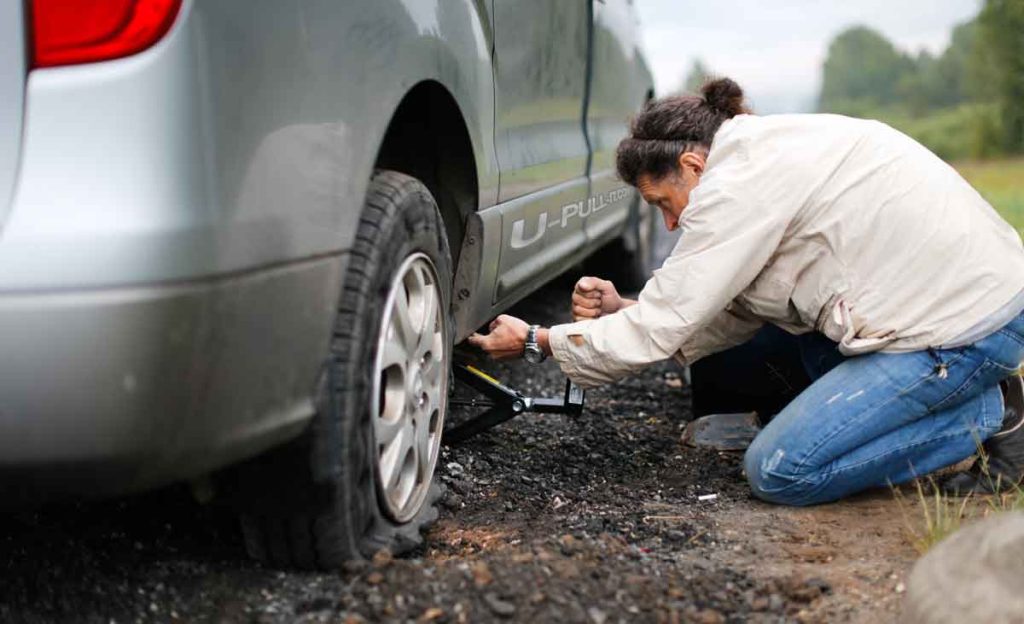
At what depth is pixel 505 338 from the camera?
3078 millimetres

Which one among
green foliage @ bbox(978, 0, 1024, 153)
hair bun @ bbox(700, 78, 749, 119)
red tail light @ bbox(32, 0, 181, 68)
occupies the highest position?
red tail light @ bbox(32, 0, 181, 68)

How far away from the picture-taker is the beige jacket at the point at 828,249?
→ 2736 millimetres

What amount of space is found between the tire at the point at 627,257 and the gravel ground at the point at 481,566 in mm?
3351

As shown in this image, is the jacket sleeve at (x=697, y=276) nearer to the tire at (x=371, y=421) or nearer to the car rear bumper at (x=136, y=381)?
the tire at (x=371, y=421)

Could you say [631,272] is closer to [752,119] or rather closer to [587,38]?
[587,38]

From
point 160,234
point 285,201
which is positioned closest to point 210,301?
point 160,234

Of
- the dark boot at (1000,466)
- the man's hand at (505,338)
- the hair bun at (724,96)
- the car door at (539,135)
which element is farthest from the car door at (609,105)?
the dark boot at (1000,466)

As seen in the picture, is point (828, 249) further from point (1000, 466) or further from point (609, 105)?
point (609, 105)

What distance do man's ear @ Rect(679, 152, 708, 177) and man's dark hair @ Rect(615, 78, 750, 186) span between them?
0.07 feet

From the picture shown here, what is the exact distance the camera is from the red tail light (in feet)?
5.09

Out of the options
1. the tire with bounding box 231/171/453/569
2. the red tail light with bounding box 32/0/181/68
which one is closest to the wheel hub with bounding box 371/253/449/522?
the tire with bounding box 231/171/453/569

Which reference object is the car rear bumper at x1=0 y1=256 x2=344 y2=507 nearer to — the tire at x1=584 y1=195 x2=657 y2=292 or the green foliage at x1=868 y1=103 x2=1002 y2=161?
the tire at x1=584 y1=195 x2=657 y2=292

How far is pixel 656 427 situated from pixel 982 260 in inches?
53.9

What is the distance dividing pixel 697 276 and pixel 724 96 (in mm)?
650
